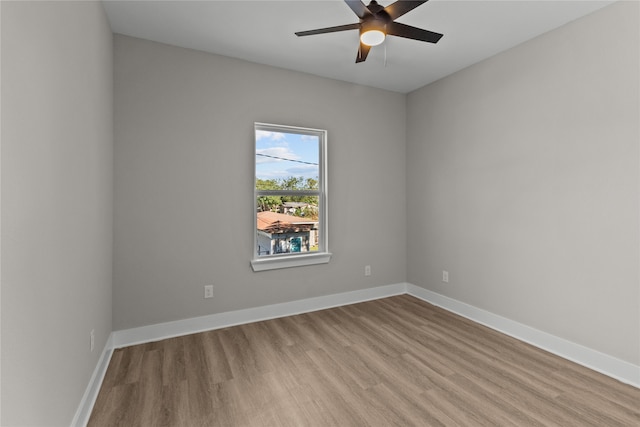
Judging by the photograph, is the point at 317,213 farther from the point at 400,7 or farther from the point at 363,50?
the point at 400,7

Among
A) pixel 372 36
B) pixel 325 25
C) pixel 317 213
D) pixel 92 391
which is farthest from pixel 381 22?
pixel 92 391

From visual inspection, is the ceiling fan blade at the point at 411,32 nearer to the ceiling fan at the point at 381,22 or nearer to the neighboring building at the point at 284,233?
the ceiling fan at the point at 381,22

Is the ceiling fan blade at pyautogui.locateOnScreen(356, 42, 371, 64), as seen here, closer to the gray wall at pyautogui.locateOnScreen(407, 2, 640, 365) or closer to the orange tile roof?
the gray wall at pyautogui.locateOnScreen(407, 2, 640, 365)

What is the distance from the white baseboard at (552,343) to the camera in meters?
2.22

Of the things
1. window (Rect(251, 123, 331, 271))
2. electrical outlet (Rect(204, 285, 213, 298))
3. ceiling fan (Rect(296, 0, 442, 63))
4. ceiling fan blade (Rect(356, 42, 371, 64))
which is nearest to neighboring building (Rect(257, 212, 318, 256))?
window (Rect(251, 123, 331, 271))

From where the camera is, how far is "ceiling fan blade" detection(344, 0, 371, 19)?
1.83 m

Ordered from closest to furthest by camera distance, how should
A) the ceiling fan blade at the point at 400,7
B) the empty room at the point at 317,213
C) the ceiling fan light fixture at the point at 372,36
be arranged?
1. the empty room at the point at 317,213
2. the ceiling fan blade at the point at 400,7
3. the ceiling fan light fixture at the point at 372,36

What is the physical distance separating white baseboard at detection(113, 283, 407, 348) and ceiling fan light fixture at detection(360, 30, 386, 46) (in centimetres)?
265

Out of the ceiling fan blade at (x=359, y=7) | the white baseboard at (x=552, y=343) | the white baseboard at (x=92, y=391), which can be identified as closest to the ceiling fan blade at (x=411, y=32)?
the ceiling fan blade at (x=359, y=7)

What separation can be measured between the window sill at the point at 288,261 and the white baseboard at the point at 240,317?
0.42m

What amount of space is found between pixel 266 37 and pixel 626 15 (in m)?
2.72

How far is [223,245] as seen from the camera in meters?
3.14

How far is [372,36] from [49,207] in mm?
2063

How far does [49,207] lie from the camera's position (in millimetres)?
1305
